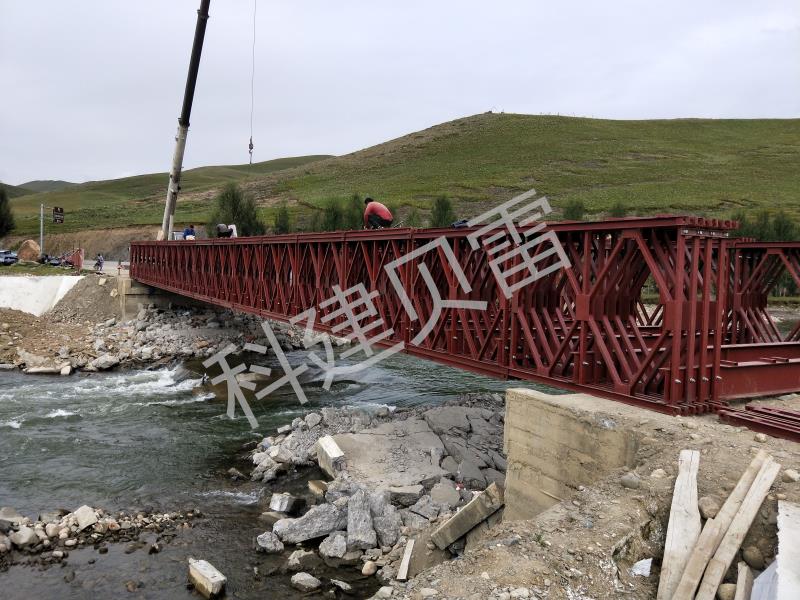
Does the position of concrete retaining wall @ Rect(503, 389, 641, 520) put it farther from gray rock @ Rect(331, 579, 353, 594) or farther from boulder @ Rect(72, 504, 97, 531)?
boulder @ Rect(72, 504, 97, 531)

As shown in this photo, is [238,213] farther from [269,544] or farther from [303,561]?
[303,561]

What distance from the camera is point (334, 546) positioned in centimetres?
855

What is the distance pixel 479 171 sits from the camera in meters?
90.8

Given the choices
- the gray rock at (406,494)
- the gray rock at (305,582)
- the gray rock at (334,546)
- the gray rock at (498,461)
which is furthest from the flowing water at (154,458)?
the gray rock at (498,461)

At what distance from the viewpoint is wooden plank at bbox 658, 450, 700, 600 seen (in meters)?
4.79

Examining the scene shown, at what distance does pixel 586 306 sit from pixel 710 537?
11.7 feet

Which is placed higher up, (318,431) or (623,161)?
(623,161)

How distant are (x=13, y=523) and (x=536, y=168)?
88.0 m

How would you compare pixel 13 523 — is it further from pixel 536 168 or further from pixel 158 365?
pixel 536 168

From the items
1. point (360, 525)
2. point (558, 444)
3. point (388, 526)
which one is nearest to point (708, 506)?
point (558, 444)

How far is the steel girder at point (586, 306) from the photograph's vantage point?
7.17 metres

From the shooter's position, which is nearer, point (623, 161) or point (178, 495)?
point (178, 495)

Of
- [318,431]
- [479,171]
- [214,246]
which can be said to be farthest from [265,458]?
[479,171]

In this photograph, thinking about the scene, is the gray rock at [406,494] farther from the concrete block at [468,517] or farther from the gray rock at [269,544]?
the gray rock at [269,544]
